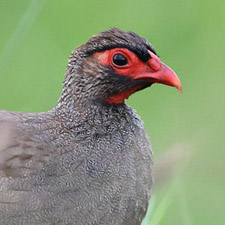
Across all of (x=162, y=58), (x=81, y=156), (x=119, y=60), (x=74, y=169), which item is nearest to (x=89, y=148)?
(x=81, y=156)

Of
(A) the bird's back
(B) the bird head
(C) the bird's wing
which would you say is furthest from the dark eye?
(C) the bird's wing

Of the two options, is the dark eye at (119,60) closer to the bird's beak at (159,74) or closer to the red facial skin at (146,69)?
the red facial skin at (146,69)

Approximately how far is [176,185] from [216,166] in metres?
0.39

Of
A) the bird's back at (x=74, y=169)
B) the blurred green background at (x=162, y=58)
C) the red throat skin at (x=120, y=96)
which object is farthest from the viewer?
the blurred green background at (x=162, y=58)

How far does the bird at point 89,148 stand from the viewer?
598 centimetres

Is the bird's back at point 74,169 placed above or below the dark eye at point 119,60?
below

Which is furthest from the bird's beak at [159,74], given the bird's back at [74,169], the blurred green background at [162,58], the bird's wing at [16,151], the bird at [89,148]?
the bird's wing at [16,151]

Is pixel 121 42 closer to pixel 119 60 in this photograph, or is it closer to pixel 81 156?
pixel 119 60

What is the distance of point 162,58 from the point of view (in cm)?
898

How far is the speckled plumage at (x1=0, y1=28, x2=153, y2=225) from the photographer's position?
5977 millimetres

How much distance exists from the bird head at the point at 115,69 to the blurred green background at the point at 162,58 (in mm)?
583

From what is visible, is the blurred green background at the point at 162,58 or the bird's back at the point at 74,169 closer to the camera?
the bird's back at the point at 74,169

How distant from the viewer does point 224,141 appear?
6.82 m

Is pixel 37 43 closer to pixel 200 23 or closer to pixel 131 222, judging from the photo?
pixel 200 23
